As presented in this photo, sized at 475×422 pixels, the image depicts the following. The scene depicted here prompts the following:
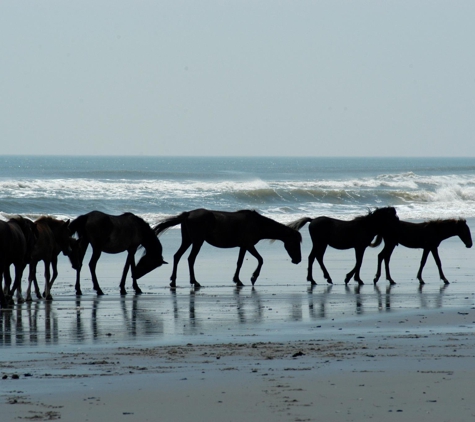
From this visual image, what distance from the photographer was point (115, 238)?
1484cm

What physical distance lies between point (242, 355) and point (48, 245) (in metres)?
6.44

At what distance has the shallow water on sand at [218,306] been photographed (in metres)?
8.98

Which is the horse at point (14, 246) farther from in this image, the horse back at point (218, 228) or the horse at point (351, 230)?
the horse at point (351, 230)

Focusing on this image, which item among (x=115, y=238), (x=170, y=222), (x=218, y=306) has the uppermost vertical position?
(x=170, y=222)

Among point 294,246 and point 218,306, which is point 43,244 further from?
point 294,246

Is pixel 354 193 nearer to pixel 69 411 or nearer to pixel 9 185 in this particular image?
pixel 9 185

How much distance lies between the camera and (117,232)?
584 inches

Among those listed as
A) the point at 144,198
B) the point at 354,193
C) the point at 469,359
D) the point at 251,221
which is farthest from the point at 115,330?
the point at 354,193

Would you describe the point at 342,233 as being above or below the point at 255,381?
above

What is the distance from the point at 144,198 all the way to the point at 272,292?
28.3m

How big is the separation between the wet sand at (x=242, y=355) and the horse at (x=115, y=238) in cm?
73

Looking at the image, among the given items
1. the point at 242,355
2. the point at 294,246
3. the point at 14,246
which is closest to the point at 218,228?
the point at 294,246

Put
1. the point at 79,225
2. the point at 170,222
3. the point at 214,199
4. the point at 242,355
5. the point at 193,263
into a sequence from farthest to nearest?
1. the point at 214,199
2. the point at 170,222
3. the point at 193,263
4. the point at 79,225
5. the point at 242,355

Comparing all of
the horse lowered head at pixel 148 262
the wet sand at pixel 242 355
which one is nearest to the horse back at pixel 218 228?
the horse lowered head at pixel 148 262
